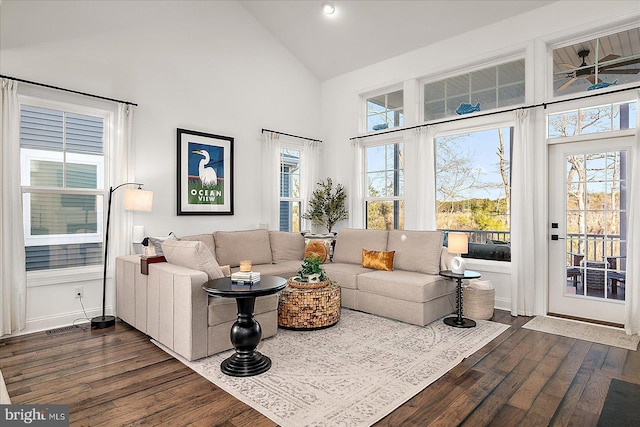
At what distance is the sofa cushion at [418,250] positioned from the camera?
4.38 metres

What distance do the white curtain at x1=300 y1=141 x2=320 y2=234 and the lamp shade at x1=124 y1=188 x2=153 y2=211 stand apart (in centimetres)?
278

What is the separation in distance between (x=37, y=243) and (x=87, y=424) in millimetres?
2522

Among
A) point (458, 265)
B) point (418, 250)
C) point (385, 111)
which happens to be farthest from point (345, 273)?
point (385, 111)

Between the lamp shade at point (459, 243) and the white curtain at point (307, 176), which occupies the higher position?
the white curtain at point (307, 176)

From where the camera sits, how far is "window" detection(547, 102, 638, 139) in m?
3.89

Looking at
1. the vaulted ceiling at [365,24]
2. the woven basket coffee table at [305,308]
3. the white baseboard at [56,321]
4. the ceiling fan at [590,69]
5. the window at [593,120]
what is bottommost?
the white baseboard at [56,321]

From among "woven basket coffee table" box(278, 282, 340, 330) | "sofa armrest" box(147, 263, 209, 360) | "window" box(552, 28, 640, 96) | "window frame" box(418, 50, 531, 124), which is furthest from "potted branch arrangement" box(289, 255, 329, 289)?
"window" box(552, 28, 640, 96)

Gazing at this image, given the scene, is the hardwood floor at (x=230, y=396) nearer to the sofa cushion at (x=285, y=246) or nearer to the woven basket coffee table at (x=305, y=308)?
the woven basket coffee table at (x=305, y=308)

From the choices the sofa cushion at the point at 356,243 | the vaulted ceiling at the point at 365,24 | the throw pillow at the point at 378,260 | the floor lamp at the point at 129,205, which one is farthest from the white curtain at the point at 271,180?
the floor lamp at the point at 129,205

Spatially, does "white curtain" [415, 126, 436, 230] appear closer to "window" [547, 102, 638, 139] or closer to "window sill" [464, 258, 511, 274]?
"window sill" [464, 258, 511, 274]

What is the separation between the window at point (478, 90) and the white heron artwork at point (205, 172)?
3171 millimetres

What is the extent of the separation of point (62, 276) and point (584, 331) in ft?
17.6

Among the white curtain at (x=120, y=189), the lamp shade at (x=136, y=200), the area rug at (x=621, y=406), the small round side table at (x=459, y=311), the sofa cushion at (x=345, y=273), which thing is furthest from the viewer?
the sofa cushion at (x=345, y=273)

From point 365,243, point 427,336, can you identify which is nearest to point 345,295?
point 365,243
